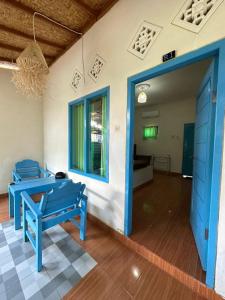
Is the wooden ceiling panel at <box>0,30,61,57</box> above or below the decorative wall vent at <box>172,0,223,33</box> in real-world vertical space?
above

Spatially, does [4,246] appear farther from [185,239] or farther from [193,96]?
[193,96]

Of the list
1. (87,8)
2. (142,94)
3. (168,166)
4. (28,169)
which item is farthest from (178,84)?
(28,169)

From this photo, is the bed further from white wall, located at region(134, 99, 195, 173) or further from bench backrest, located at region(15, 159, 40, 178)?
bench backrest, located at region(15, 159, 40, 178)

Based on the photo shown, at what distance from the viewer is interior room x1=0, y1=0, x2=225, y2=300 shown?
49.1 inches

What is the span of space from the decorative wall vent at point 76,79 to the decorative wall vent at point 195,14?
1686 millimetres

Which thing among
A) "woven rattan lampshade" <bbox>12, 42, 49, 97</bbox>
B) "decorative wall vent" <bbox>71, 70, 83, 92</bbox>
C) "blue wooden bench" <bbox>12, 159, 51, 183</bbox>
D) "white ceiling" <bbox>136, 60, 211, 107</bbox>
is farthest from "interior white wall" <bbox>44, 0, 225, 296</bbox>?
"white ceiling" <bbox>136, 60, 211, 107</bbox>

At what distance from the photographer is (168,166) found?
5762mm

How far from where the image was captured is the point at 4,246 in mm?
1787

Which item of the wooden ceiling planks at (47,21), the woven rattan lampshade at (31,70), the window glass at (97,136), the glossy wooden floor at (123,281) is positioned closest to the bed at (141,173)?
the window glass at (97,136)

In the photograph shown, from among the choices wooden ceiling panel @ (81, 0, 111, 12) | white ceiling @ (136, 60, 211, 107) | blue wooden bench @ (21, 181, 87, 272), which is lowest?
blue wooden bench @ (21, 181, 87, 272)

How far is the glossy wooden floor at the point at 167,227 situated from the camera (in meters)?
1.54

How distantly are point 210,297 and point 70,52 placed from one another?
390cm

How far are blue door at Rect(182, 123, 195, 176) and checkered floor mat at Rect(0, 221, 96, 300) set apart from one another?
4.68 meters

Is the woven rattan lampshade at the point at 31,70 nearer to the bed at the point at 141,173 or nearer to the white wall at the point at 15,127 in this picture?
the white wall at the point at 15,127
